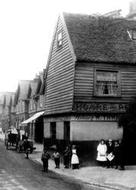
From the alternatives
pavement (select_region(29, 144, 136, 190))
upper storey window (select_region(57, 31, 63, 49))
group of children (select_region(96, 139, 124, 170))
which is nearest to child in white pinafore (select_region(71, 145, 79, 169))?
pavement (select_region(29, 144, 136, 190))

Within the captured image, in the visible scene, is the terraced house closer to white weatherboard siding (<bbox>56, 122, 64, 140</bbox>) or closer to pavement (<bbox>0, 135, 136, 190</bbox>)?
white weatherboard siding (<bbox>56, 122, 64, 140</bbox>)

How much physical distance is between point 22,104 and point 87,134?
40.0 meters

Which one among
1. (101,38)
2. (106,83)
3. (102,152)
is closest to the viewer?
(102,152)

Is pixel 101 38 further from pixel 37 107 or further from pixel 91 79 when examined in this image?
pixel 37 107

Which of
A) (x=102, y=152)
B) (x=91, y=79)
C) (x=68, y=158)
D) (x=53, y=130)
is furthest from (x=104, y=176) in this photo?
(x=53, y=130)

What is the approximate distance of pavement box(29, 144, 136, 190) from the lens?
13.4 m

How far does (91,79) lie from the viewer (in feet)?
68.3

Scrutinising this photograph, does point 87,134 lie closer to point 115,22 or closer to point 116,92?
point 116,92

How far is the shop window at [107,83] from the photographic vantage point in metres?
21.1

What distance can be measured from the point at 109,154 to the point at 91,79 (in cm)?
465

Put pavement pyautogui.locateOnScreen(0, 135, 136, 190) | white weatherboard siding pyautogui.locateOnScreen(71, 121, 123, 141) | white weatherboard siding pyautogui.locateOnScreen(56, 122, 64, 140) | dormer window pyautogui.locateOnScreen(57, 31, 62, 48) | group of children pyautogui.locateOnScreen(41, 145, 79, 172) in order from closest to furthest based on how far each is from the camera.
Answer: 1. pavement pyautogui.locateOnScreen(0, 135, 136, 190)
2. group of children pyautogui.locateOnScreen(41, 145, 79, 172)
3. white weatherboard siding pyautogui.locateOnScreen(71, 121, 123, 141)
4. white weatherboard siding pyautogui.locateOnScreen(56, 122, 64, 140)
5. dormer window pyautogui.locateOnScreen(57, 31, 62, 48)

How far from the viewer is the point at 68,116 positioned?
20.8 meters

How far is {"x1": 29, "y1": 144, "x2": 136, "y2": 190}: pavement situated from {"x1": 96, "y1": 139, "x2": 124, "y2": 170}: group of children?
1.73 feet

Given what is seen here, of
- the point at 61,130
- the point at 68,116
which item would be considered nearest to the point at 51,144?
the point at 61,130
